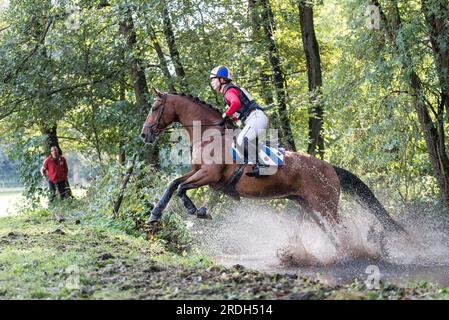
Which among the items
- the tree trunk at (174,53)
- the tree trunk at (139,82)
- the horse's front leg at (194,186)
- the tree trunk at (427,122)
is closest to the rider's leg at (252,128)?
the horse's front leg at (194,186)

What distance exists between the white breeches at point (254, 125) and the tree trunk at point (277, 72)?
666 cm

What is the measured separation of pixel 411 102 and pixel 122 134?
817 centimetres

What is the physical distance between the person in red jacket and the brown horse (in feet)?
29.8

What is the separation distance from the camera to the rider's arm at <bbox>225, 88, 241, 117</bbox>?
1044 cm

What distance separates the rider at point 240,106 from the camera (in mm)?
10516

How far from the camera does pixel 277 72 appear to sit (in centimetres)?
1811

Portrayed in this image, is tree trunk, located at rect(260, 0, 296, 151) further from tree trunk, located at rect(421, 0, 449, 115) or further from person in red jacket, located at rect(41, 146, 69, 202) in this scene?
person in red jacket, located at rect(41, 146, 69, 202)

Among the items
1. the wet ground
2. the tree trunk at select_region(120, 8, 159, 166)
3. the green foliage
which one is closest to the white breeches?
Result: the wet ground

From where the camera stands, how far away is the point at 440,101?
51.1ft

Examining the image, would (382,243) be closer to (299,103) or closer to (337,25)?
(299,103)

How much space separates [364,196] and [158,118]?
13.0 ft

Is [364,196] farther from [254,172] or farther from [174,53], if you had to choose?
[174,53]

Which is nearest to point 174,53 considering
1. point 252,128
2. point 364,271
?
point 252,128

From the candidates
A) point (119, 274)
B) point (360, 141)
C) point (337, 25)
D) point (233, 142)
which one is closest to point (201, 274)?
point (119, 274)
